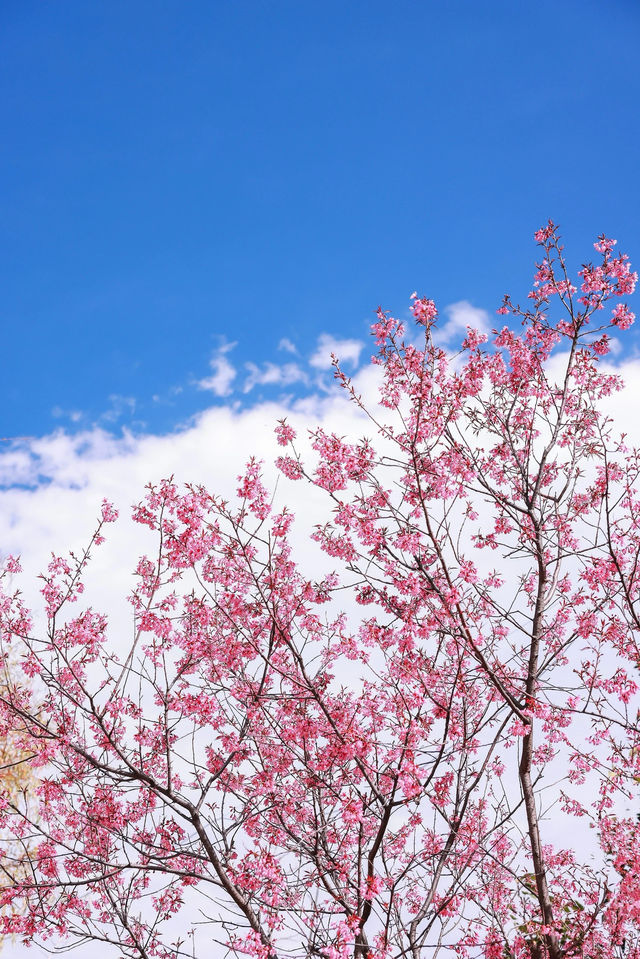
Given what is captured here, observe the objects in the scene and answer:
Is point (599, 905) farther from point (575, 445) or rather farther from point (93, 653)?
point (93, 653)

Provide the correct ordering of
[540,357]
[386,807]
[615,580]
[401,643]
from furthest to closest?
[540,357], [615,580], [401,643], [386,807]

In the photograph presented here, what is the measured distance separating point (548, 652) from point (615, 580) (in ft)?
3.32

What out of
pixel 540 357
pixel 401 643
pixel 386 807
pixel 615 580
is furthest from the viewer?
pixel 540 357

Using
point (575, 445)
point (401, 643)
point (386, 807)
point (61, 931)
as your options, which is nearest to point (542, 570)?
point (575, 445)

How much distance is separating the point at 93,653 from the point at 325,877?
113 inches

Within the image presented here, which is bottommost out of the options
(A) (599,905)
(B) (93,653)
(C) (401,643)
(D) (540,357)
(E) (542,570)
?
(A) (599,905)

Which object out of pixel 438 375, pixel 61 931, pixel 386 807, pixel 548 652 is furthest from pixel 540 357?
pixel 61 931

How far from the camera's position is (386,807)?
236 inches

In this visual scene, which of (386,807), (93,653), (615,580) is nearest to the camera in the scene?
(386,807)

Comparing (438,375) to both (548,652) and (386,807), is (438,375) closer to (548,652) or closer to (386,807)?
(548,652)

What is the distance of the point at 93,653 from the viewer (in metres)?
6.98

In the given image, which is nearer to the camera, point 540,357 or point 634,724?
point 634,724

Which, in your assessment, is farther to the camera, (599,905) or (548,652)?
(548,652)

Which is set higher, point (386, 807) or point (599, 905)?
point (386, 807)
